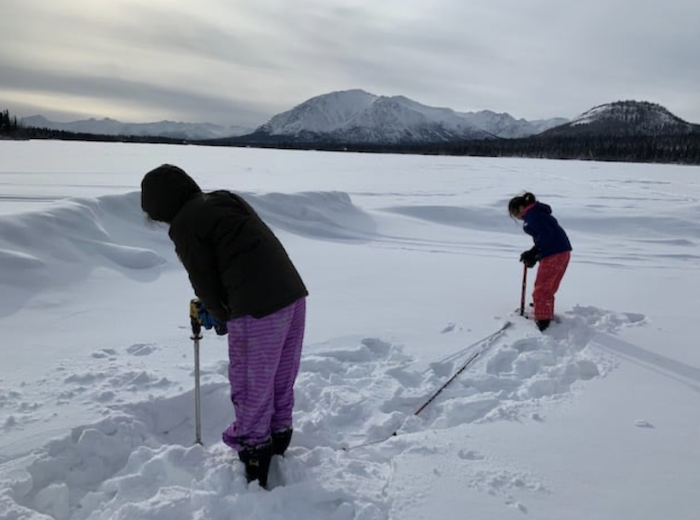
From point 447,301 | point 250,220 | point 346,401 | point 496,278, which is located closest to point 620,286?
point 496,278

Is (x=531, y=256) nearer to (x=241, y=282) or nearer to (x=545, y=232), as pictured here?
(x=545, y=232)

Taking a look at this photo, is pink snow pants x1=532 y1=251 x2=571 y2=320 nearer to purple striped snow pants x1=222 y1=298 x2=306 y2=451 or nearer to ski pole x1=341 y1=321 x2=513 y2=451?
ski pole x1=341 y1=321 x2=513 y2=451

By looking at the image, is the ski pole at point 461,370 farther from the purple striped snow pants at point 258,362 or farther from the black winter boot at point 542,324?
the purple striped snow pants at point 258,362

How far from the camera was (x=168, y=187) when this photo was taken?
2.47 meters

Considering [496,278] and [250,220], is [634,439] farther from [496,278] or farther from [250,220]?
[496,278]

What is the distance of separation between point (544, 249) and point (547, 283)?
0.38 m

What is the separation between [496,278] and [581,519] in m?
5.28

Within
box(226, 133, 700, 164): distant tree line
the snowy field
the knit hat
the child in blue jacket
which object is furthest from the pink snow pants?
box(226, 133, 700, 164): distant tree line

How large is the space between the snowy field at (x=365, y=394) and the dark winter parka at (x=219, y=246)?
0.32m

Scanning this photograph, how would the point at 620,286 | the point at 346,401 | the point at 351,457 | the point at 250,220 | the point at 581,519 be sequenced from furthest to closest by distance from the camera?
the point at 620,286 < the point at 346,401 < the point at 351,457 < the point at 250,220 < the point at 581,519

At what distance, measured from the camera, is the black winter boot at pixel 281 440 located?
2.85 metres

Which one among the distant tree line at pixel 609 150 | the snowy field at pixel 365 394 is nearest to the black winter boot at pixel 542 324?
the snowy field at pixel 365 394

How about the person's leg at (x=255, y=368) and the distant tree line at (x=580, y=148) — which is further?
the distant tree line at (x=580, y=148)

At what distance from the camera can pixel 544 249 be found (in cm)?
540
